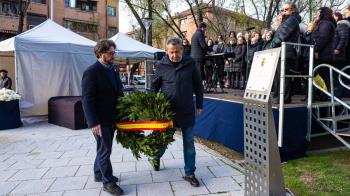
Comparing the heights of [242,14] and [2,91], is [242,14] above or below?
above

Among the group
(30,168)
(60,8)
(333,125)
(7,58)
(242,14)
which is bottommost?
(30,168)

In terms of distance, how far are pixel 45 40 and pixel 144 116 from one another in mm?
7775

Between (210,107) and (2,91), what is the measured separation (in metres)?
5.97

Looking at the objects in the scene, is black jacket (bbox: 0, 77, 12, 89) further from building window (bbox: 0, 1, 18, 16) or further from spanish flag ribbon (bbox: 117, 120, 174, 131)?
building window (bbox: 0, 1, 18, 16)

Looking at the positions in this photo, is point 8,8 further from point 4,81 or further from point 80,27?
point 4,81

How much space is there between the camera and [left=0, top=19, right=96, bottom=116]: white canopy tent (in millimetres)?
9914

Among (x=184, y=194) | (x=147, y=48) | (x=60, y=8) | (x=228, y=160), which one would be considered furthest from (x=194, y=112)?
(x=60, y=8)

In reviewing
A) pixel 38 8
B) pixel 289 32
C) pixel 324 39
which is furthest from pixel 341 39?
pixel 38 8

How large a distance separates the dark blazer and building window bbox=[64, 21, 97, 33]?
3722cm

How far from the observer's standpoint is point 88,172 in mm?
4918

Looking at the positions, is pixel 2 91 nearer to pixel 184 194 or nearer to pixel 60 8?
pixel 184 194

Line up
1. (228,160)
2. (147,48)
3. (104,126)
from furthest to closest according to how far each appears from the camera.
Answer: (147,48), (228,160), (104,126)

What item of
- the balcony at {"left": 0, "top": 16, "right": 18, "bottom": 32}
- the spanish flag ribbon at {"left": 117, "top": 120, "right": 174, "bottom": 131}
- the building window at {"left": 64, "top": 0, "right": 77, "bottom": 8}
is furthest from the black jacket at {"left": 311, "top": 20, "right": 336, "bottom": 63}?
the building window at {"left": 64, "top": 0, "right": 77, "bottom": 8}

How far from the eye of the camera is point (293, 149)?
5.27 metres
